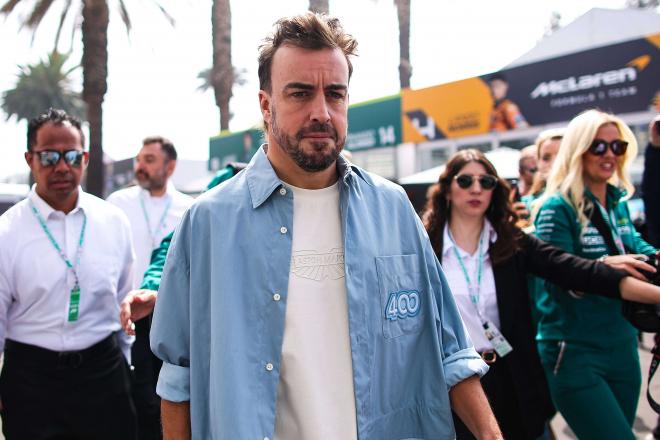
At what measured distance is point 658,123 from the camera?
3.56 meters

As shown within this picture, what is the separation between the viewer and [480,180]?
134 inches

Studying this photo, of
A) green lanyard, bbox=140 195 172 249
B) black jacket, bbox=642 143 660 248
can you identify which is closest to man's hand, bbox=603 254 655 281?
black jacket, bbox=642 143 660 248

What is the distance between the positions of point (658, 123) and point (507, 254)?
1309 millimetres

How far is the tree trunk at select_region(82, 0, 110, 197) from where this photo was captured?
11383 millimetres

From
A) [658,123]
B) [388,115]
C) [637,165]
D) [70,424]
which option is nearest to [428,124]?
[388,115]

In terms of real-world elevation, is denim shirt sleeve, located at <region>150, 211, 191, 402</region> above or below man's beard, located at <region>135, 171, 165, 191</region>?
below

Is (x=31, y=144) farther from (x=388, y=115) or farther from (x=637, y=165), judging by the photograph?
(x=388, y=115)

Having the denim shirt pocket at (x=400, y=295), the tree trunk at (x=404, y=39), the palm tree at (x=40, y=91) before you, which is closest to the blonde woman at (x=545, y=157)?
the denim shirt pocket at (x=400, y=295)

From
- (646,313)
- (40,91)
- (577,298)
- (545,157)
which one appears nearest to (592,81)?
(545,157)

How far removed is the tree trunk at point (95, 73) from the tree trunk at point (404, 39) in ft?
27.2

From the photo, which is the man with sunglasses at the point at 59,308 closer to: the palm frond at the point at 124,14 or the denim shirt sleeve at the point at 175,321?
the denim shirt sleeve at the point at 175,321

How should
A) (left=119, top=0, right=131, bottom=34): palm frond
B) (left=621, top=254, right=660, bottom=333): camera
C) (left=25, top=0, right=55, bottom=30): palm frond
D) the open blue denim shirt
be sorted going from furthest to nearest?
(left=119, top=0, right=131, bottom=34): palm frond → (left=25, top=0, right=55, bottom=30): palm frond → (left=621, top=254, right=660, bottom=333): camera → the open blue denim shirt

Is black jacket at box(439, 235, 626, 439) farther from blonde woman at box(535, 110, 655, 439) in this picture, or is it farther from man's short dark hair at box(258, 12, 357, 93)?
man's short dark hair at box(258, 12, 357, 93)

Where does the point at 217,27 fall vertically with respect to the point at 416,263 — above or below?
above
